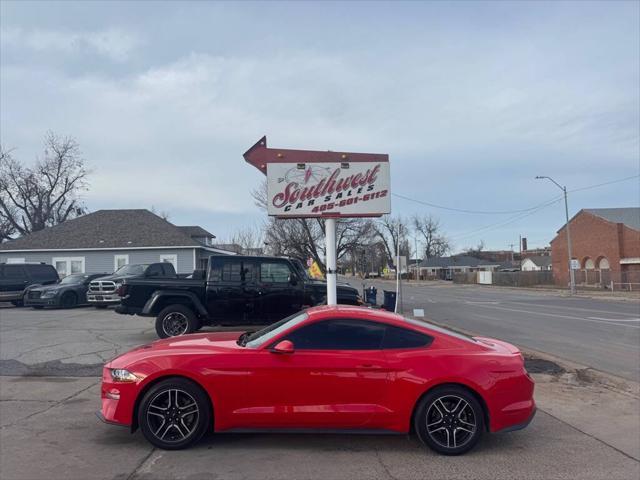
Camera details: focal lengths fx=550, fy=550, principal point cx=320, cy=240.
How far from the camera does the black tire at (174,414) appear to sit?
5.21 meters

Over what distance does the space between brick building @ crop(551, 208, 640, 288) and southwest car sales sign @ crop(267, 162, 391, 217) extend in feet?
147

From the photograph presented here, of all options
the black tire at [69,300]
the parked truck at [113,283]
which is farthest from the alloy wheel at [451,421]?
the black tire at [69,300]

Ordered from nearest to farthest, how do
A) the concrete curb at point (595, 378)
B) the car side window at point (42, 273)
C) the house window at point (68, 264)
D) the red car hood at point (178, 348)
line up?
the red car hood at point (178, 348)
the concrete curb at point (595, 378)
the car side window at point (42, 273)
the house window at point (68, 264)

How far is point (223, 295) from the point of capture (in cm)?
1232

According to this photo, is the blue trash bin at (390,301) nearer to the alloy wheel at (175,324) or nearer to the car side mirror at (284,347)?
the alloy wheel at (175,324)

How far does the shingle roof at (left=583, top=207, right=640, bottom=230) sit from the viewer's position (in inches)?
2283

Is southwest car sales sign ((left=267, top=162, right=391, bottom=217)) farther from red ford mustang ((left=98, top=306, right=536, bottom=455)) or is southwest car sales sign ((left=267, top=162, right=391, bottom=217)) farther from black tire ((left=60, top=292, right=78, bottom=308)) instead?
black tire ((left=60, top=292, right=78, bottom=308))

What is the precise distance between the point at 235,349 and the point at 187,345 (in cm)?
60

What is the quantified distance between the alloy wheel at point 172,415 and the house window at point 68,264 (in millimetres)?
31069

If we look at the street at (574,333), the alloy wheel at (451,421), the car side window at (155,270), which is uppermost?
the car side window at (155,270)

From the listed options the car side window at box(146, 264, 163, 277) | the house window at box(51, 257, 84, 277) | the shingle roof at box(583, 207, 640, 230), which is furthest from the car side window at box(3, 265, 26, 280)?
the shingle roof at box(583, 207, 640, 230)

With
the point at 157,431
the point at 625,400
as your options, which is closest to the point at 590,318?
the point at 625,400

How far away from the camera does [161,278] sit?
12586 mm

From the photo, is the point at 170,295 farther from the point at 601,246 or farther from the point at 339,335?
the point at 601,246
